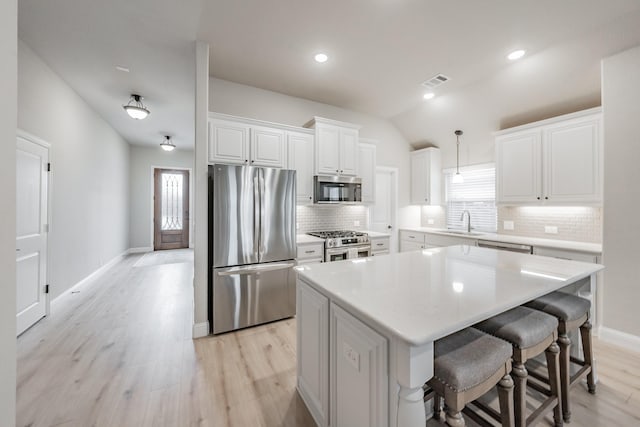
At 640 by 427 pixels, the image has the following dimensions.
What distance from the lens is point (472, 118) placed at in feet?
13.1

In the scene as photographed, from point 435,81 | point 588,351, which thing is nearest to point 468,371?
point 588,351

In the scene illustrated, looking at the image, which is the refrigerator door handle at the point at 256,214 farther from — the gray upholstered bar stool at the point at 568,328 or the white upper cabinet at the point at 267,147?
the gray upholstered bar stool at the point at 568,328

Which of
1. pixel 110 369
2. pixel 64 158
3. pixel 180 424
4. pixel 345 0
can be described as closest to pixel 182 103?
pixel 64 158

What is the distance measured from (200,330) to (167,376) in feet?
2.12

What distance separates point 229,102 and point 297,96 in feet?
3.54

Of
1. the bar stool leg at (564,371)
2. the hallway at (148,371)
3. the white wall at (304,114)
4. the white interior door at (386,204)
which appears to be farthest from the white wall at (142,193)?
the bar stool leg at (564,371)

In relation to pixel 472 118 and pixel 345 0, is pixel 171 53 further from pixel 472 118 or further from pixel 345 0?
pixel 472 118

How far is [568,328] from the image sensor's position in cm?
164

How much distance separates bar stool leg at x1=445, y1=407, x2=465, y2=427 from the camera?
106 centimetres

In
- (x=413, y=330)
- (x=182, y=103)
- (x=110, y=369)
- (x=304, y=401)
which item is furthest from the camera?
(x=182, y=103)

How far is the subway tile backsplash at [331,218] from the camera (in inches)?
161

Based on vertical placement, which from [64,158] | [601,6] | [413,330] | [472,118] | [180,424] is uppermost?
[601,6]

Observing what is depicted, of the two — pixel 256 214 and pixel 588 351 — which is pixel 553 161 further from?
pixel 256 214

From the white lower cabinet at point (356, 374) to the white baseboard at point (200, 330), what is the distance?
1825 millimetres
